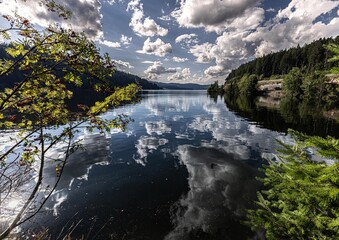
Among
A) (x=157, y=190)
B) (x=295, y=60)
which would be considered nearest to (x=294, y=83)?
(x=295, y=60)

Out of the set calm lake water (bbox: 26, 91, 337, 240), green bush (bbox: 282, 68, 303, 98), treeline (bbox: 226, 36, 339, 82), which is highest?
treeline (bbox: 226, 36, 339, 82)

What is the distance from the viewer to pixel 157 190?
13664 mm

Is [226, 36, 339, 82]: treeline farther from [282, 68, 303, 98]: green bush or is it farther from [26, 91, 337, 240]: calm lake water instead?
[26, 91, 337, 240]: calm lake water

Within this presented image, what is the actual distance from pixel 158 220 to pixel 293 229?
23.6 ft

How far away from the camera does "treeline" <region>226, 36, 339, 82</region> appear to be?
12838cm

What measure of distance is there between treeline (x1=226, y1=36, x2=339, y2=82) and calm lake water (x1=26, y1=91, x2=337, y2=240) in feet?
410

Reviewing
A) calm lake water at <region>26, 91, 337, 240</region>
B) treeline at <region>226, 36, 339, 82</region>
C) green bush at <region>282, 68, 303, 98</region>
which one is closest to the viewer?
calm lake water at <region>26, 91, 337, 240</region>

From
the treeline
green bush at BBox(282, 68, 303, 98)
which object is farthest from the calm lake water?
the treeline

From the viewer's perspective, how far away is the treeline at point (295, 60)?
128 meters

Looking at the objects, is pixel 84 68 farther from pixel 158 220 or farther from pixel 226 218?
pixel 226 218

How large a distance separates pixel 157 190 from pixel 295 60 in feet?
579

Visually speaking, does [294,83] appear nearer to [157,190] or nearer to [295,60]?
[295,60]

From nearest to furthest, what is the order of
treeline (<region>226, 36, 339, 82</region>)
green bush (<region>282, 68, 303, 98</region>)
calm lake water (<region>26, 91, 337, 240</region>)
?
calm lake water (<region>26, 91, 337, 240</region>), green bush (<region>282, 68, 303, 98</region>), treeline (<region>226, 36, 339, 82</region>)

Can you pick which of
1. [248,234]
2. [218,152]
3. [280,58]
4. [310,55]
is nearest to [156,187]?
[248,234]
